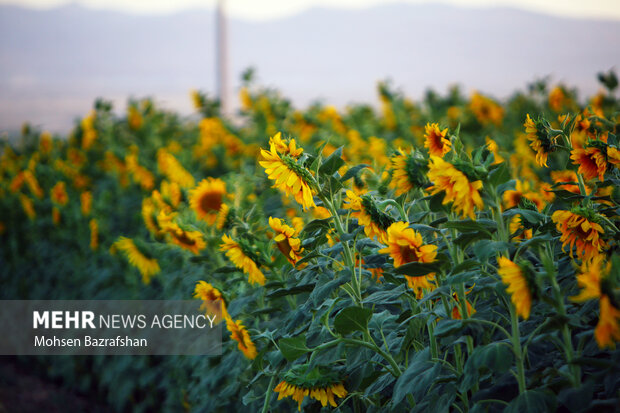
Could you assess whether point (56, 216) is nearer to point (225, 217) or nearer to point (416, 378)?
point (225, 217)

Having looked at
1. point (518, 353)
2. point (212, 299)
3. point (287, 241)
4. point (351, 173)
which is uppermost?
point (351, 173)

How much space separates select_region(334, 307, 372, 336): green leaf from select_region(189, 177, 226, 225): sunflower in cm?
97

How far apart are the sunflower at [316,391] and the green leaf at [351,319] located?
0.14 metres

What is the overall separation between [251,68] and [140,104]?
92 cm

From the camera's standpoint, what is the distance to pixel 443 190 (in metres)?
1.11

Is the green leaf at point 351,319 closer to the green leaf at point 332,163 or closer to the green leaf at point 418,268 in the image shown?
the green leaf at point 418,268

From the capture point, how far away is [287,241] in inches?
56.2

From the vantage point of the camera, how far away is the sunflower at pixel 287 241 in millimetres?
1386

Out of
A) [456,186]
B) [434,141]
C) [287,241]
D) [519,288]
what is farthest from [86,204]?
[519,288]

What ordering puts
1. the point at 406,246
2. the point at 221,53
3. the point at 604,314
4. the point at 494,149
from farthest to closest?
the point at 221,53 < the point at 494,149 < the point at 406,246 < the point at 604,314

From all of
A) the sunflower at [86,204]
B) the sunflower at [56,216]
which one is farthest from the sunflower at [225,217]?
the sunflower at [56,216]

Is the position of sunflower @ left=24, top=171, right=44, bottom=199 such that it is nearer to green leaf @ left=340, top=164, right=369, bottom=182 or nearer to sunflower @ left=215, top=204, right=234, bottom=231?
sunflower @ left=215, top=204, right=234, bottom=231

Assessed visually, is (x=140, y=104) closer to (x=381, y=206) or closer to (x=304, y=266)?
(x=304, y=266)

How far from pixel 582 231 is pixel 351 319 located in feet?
1.62
